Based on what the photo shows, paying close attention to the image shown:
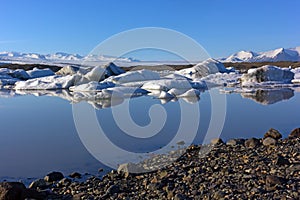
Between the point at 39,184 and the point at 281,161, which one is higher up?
the point at 281,161

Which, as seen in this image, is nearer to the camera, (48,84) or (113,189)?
(113,189)

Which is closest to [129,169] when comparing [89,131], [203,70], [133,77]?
[89,131]

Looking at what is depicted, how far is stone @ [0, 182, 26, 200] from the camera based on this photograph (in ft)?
8.73

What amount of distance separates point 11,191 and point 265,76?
14.7 metres

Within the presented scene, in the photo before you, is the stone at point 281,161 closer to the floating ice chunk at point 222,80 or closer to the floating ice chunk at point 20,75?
the floating ice chunk at point 222,80

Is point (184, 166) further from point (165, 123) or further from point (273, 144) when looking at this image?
point (165, 123)

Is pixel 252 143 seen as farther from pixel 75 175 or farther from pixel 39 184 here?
pixel 39 184

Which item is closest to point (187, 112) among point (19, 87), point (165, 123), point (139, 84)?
point (165, 123)

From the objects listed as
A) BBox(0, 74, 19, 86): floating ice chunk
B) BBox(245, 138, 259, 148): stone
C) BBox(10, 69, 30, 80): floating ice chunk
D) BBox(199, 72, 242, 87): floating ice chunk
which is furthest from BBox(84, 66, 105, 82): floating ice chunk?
BBox(245, 138, 259, 148): stone

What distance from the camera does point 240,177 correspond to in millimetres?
2941

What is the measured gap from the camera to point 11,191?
105 inches

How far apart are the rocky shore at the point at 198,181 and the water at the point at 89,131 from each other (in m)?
0.51

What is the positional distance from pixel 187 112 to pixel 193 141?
275 centimetres

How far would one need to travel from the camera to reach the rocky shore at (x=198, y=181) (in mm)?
2650
